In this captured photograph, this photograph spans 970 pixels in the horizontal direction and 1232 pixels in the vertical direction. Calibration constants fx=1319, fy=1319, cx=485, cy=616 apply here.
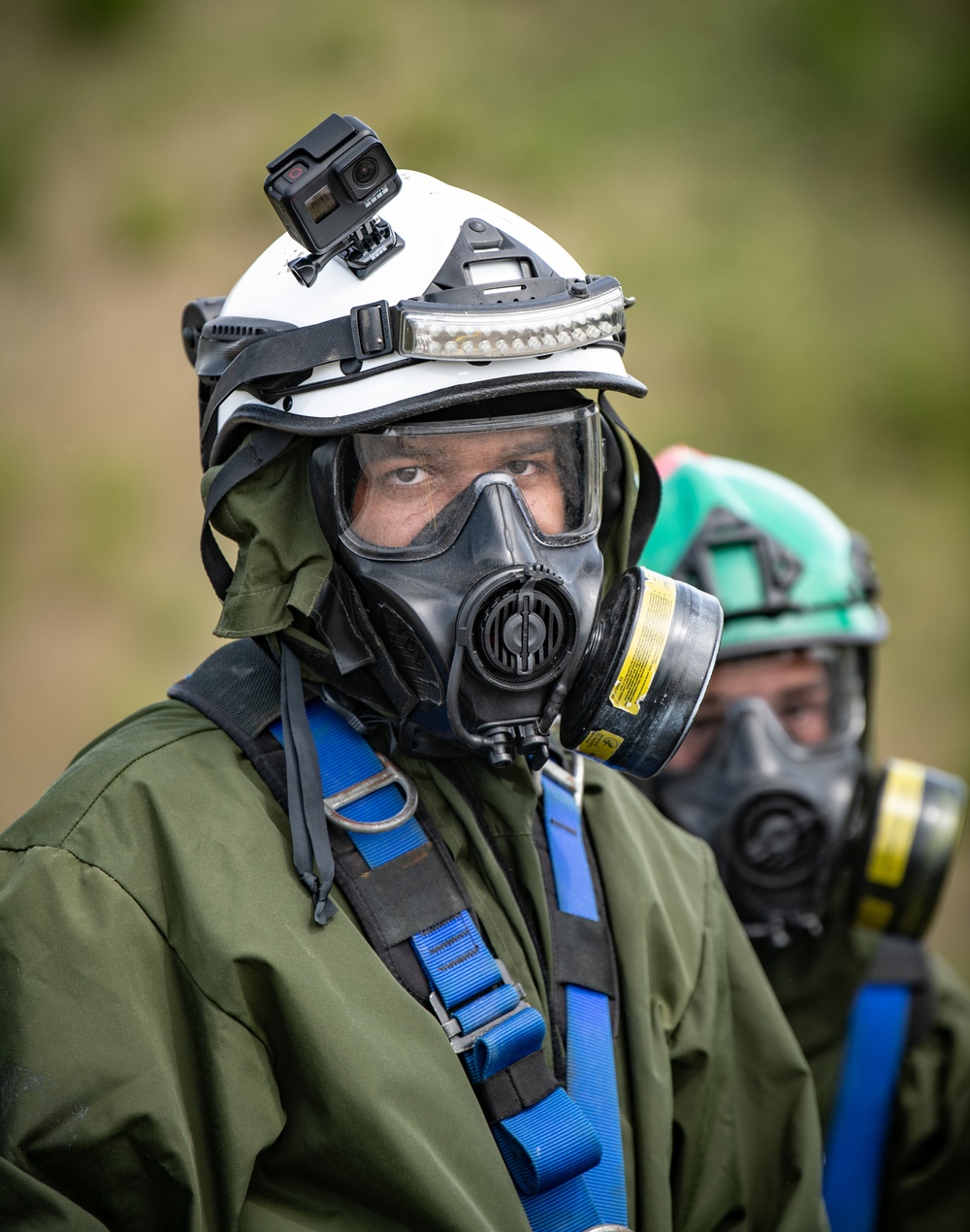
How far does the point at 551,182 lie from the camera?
8680 mm

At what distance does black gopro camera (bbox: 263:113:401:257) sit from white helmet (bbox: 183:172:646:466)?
0.10 m

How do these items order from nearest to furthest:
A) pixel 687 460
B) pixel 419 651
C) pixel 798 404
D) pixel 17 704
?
pixel 419 651 < pixel 687 460 < pixel 17 704 < pixel 798 404

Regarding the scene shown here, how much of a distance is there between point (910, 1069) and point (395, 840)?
6.13 feet

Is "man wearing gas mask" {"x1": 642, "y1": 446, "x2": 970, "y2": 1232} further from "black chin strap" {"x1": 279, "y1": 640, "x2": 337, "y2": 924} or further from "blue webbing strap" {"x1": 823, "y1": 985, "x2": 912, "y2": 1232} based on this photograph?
"black chin strap" {"x1": 279, "y1": 640, "x2": 337, "y2": 924}

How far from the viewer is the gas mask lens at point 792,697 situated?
137 inches

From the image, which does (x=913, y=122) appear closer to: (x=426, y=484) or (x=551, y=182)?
(x=551, y=182)

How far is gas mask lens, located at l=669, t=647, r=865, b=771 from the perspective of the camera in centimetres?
348

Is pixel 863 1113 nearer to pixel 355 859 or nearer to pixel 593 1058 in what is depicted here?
pixel 593 1058

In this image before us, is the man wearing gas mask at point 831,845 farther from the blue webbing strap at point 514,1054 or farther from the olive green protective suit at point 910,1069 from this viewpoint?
the blue webbing strap at point 514,1054

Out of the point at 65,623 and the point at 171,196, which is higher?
the point at 171,196

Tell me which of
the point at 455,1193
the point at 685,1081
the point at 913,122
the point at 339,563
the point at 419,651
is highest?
the point at 913,122

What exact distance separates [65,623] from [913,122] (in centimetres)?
707

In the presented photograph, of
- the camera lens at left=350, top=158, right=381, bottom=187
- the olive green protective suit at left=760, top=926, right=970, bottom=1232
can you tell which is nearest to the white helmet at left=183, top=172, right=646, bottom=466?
the camera lens at left=350, top=158, right=381, bottom=187

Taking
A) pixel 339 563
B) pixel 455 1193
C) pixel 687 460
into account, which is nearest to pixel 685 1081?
pixel 455 1193
